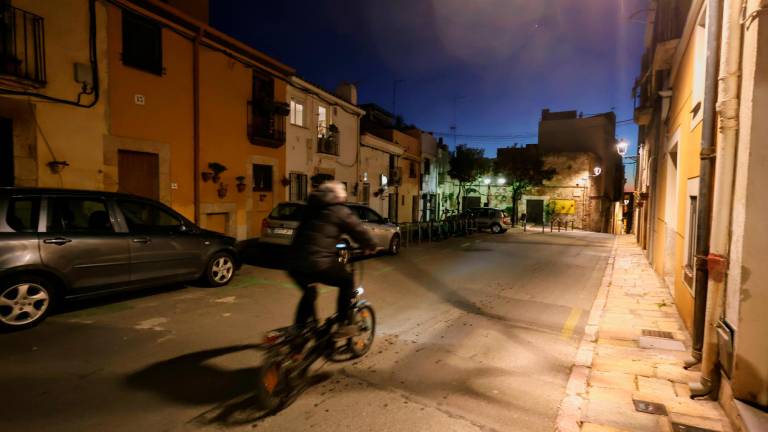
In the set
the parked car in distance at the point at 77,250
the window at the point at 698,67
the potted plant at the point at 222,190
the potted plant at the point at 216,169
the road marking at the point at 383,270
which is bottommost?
the road marking at the point at 383,270

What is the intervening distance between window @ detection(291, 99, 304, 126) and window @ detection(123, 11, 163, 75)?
5750 mm

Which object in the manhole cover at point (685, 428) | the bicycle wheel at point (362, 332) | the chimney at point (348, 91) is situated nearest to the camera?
the manhole cover at point (685, 428)

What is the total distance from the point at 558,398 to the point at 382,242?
8.47m

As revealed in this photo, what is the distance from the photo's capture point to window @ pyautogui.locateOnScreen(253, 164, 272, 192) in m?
14.0

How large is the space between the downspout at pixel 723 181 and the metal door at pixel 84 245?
7.13m

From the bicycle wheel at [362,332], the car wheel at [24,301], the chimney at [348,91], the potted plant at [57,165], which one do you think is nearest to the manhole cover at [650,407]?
the bicycle wheel at [362,332]

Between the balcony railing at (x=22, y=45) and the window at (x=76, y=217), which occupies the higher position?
the balcony railing at (x=22, y=45)

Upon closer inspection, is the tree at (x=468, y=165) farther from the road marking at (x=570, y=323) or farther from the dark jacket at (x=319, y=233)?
the dark jacket at (x=319, y=233)

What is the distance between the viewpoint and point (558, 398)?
11.4 ft

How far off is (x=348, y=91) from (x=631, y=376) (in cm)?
1930

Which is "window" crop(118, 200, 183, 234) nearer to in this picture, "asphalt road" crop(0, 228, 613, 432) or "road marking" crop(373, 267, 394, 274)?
"asphalt road" crop(0, 228, 613, 432)

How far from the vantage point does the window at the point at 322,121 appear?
1730 centimetres

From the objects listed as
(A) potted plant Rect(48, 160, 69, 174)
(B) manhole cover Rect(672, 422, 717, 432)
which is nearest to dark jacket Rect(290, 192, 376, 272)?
(B) manhole cover Rect(672, 422, 717, 432)

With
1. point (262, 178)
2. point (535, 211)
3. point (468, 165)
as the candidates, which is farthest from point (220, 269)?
point (535, 211)
